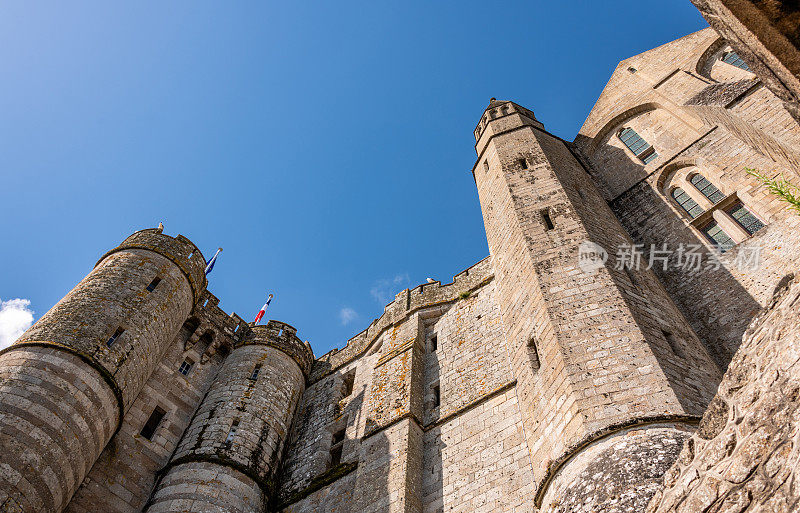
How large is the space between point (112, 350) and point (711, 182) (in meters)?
12.5

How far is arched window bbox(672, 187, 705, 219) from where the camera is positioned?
1189 cm

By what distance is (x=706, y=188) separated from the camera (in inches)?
479

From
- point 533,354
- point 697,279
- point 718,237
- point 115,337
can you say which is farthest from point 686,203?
point 115,337

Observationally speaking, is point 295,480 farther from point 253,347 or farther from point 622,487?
point 622,487

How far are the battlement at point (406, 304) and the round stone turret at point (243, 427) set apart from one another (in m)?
0.68

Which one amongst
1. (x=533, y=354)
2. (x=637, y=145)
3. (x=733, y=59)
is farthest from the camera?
(x=733, y=59)

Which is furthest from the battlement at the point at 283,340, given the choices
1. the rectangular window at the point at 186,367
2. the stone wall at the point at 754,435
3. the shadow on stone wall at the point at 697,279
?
the stone wall at the point at 754,435

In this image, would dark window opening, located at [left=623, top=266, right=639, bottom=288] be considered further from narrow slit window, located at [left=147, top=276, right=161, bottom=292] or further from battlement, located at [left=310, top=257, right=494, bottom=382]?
narrow slit window, located at [left=147, top=276, right=161, bottom=292]

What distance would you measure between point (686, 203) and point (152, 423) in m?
12.3

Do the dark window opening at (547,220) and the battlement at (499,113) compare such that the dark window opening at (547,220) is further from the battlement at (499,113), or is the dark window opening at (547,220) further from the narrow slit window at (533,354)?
the battlement at (499,113)

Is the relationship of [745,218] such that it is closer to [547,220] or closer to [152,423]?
[547,220]

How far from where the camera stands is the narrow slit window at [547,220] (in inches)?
419

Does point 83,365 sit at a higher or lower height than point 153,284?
lower

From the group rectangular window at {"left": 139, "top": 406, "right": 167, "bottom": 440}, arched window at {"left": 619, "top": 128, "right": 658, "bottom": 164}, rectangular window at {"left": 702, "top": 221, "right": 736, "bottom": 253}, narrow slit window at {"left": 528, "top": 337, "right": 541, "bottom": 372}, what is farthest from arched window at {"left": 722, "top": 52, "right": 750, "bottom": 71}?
rectangular window at {"left": 139, "top": 406, "right": 167, "bottom": 440}
